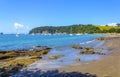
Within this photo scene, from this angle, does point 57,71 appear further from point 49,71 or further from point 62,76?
point 62,76

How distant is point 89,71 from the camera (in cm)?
2245

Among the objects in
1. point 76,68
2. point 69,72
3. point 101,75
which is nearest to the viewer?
point 101,75

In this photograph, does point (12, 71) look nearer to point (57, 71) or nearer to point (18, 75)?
point (18, 75)

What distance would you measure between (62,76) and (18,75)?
13.1ft

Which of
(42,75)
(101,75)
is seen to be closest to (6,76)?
(42,75)

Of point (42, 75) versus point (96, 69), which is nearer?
point (42, 75)

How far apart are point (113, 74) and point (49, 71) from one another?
5879 millimetres

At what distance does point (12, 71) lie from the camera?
77.4 ft

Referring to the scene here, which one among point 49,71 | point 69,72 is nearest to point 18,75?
point 49,71

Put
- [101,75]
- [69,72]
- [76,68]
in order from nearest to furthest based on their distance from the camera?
[101,75] < [69,72] < [76,68]

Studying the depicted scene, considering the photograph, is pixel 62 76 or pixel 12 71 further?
pixel 12 71

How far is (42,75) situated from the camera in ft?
69.5

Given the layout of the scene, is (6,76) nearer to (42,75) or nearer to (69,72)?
(42,75)

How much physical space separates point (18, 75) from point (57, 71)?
356cm
